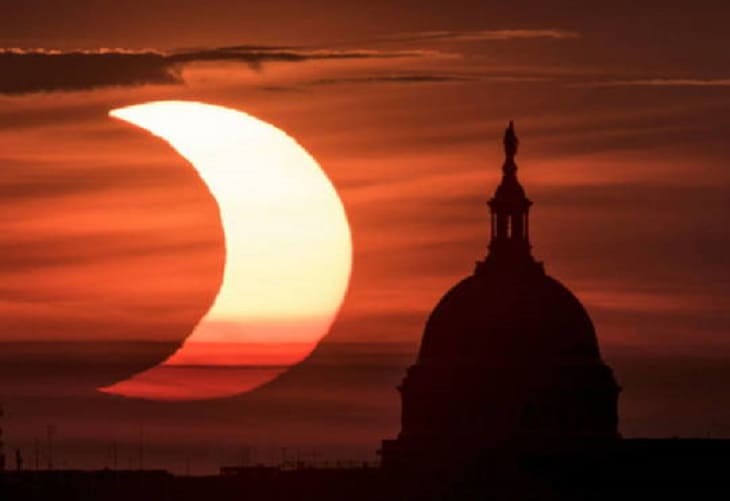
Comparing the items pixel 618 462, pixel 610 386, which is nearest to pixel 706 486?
pixel 618 462

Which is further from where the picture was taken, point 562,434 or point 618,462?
point 562,434

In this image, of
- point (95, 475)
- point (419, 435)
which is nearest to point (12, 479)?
point (95, 475)

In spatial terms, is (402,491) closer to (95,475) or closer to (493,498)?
(493,498)

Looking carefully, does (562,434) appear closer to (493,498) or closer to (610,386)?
(610,386)

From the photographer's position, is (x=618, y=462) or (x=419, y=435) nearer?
(x=618, y=462)

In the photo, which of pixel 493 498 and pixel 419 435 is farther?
pixel 419 435

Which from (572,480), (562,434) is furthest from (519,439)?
(572,480)

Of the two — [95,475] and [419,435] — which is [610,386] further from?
[95,475]
